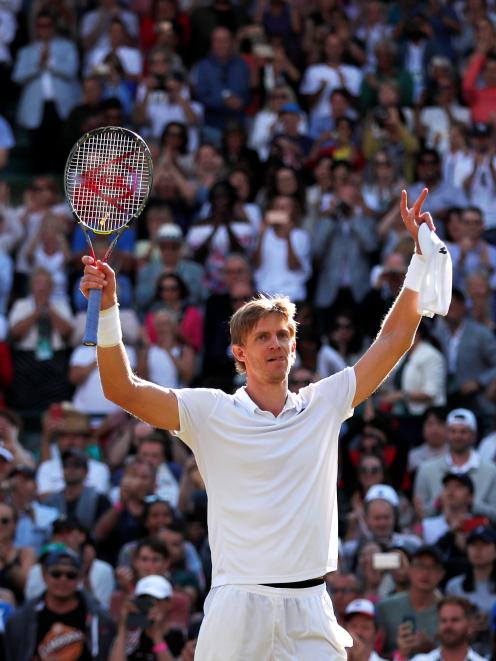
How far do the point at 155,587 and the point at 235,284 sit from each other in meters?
4.89

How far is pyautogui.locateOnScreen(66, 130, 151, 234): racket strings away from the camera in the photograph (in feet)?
22.4

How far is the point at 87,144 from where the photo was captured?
703 cm

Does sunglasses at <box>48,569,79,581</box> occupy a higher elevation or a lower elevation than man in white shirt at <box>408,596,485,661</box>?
higher

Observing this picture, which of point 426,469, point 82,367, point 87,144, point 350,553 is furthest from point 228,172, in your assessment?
point 87,144

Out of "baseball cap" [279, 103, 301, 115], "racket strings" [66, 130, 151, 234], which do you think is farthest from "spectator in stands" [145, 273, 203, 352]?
"racket strings" [66, 130, 151, 234]

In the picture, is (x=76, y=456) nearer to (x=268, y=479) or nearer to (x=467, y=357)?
(x=467, y=357)

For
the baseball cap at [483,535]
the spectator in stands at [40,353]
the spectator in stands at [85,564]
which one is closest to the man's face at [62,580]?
the spectator in stands at [85,564]

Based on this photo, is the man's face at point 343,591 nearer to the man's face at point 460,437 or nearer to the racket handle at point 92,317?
the man's face at point 460,437

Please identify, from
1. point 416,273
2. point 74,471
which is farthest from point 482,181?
point 416,273

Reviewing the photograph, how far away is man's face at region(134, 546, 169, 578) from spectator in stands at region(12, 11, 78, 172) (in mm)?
7920

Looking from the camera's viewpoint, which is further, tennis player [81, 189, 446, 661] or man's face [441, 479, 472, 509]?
man's face [441, 479, 472, 509]

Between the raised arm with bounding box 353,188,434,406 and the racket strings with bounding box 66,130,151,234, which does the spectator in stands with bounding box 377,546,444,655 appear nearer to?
the raised arm with bounding box 353,188,434,406

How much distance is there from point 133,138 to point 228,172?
9610 millimetres

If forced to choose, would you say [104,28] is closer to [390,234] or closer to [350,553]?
[390,234]
